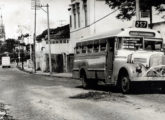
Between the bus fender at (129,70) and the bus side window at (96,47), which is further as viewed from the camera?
the bus side window at (96,47)

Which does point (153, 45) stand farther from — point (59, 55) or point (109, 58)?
point (59, 55)

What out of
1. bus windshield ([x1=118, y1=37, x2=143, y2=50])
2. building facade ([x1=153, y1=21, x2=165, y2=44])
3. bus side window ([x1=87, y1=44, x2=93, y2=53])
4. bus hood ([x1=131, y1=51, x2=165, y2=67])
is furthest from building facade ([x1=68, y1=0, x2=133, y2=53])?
bus hood ([x1=131, y1=51, x2=165, y2=67])

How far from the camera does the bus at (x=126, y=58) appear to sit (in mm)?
18062

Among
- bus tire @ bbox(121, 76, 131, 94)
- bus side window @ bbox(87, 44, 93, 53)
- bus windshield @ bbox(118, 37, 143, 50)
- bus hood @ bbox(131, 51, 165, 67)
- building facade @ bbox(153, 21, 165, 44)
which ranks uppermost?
building facade @ bbox(153, 21, 165, 44)

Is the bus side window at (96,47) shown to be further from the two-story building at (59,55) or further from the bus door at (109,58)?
the two-story building at (59,55)

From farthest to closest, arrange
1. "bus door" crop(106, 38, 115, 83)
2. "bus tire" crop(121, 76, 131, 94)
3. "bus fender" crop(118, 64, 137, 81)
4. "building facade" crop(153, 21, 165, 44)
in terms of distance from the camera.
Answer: "building facade" crop(153, 21, 165, 44), "bus door" crop(106, 38, 115, 83), "bus tire" crop(121, 76, 131, 94), "bus fender" crop(118, 64, 137, 81)

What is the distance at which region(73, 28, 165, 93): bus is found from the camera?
59.3ft

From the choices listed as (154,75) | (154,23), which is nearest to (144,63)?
(154,75)

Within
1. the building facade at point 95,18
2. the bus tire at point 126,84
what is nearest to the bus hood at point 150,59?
the bus tire at point 126,84

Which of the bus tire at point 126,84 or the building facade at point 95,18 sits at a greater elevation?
the building facade at point 95,18

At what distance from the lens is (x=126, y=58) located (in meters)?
19.0

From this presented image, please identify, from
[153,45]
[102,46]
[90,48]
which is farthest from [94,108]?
[90,48]

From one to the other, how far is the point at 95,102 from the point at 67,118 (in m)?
3.84

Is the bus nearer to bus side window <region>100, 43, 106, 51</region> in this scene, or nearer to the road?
bus side window <region>100, 43, 106, 51</region>
